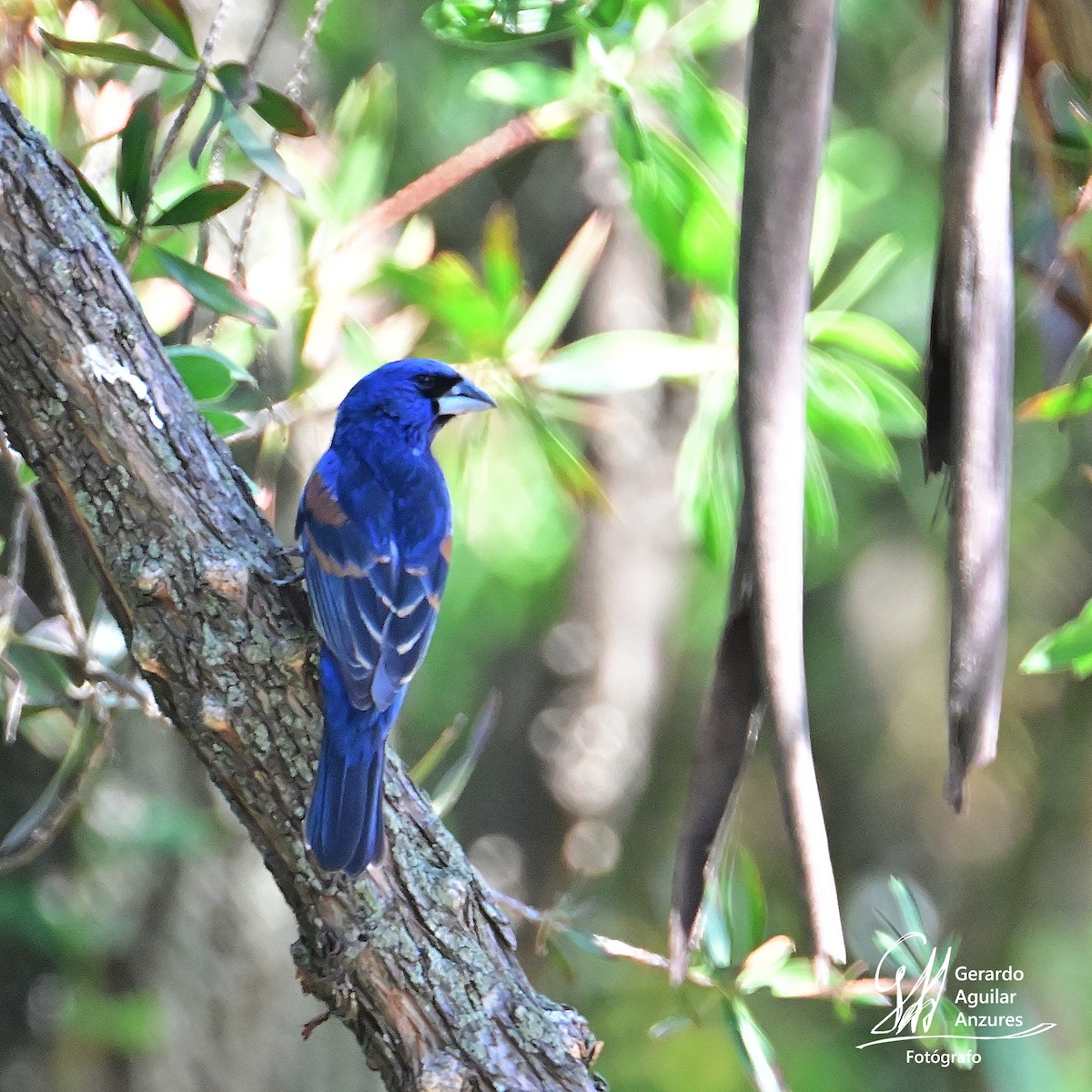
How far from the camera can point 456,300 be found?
2.84 meters

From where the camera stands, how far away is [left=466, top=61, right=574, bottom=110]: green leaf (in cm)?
280

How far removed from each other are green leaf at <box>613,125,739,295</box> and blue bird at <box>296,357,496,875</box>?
53 cm

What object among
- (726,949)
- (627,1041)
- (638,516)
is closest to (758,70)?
(726,949)

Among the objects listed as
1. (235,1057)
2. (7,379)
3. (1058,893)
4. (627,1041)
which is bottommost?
(627,1041)

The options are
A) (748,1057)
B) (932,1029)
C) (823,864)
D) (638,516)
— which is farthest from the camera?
(638,516)

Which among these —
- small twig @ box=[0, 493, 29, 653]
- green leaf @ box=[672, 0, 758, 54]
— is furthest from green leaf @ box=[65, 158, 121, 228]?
green leaf @ box=[672, 0, 758, 54]

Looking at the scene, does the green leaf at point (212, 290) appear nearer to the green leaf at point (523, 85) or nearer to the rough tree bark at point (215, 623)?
the rough tree bark at point (215, 623)

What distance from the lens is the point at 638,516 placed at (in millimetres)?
4484

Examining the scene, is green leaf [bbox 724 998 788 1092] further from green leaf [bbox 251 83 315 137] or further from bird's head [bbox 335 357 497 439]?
green leaf [bbox 251 83 315 137]

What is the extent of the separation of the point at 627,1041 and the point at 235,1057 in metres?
2.52

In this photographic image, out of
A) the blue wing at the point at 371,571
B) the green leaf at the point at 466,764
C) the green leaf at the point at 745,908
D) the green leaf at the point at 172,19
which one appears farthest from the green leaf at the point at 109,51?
the green leaf at the point at 745,908

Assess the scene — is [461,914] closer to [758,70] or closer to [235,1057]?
[758,70]

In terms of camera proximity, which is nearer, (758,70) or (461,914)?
(758,70)

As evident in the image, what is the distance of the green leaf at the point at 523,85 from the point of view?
280 centimetres
